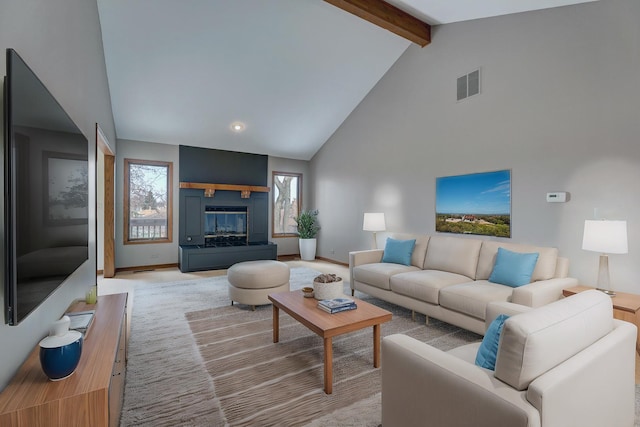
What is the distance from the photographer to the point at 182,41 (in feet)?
13.7

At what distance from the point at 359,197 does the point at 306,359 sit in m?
4.06

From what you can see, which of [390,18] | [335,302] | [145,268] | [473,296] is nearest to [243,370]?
[335,302]

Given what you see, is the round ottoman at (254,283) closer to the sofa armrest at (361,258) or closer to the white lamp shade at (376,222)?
the sofa armrest at (361,258)

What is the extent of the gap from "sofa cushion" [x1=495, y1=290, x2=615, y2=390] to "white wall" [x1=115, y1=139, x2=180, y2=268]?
6.40 meters

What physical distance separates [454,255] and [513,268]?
76cm

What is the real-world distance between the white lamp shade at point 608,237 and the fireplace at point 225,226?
5.71 meters

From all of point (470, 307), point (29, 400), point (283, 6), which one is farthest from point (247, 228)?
point (29, 400)

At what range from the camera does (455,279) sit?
3.48m

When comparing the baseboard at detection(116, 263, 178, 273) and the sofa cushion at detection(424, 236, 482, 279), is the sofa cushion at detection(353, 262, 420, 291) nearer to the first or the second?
the sofa cushion at detection(424, 236, 482, 279)

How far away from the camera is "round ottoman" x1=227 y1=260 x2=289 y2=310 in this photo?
3671 mm

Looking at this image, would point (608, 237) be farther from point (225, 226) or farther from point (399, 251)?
point (225, 226)

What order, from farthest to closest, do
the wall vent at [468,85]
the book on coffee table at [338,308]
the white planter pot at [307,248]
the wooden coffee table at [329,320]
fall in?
the white planter pot at [307,248]
the wall vent at [468,85]
the book on coffee table at [338,308]
the wooden coffee table at [329,320]

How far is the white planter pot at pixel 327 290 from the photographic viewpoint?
9.06 feet

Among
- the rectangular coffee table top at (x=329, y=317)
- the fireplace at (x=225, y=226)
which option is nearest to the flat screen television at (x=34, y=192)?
the rectangular coffee table top at (x=329, y=317)
